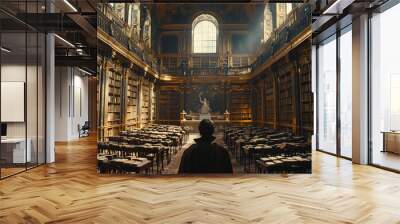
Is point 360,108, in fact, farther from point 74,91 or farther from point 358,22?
point 74,91

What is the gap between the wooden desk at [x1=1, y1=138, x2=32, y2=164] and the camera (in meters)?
6.82

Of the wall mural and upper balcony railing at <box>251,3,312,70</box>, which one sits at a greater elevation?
upper balcony railing at <box>251,3,312,70</box>

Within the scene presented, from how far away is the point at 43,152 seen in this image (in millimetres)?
7496

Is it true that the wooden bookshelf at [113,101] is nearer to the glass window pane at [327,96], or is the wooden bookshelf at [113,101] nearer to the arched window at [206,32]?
the arched window at [206,32]

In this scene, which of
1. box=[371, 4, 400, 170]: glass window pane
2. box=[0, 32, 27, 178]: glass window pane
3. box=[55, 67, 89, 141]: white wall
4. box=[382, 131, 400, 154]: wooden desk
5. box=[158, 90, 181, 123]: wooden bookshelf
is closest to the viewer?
box=[158, 90, 181, 123]: wooden bookshelf

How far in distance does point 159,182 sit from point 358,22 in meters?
5.28

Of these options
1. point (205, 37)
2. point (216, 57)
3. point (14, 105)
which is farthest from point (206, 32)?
point (14, 105)

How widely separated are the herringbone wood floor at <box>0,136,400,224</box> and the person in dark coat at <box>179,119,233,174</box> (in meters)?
0.18

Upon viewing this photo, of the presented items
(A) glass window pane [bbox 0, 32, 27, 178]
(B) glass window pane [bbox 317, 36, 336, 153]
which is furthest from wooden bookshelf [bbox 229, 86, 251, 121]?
(B) glass window pane [bbox 317, 36, 336, 153]

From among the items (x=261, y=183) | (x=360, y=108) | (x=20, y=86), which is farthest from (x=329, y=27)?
(x=20, y=86)

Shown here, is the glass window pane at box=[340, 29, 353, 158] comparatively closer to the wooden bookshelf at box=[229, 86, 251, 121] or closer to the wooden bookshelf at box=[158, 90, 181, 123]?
the wooden bookshelf at box=[229, 86, 251, 121]

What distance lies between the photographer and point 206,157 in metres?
5.73

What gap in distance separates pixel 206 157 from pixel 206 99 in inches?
37.2

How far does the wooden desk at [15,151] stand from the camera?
6.82 metres
